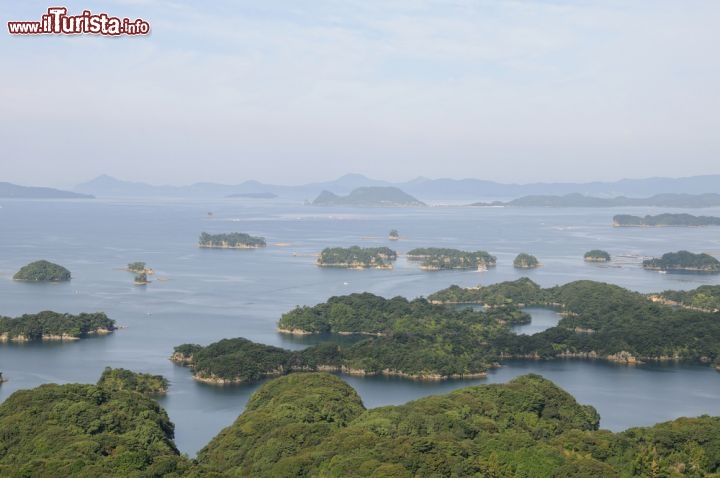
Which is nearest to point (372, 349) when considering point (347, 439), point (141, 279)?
point (347, 439)

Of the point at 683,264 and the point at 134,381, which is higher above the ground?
the point at 683,264

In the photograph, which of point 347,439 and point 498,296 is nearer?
point 347,439

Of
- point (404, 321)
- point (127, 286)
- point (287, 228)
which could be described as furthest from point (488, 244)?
point (404, 321)

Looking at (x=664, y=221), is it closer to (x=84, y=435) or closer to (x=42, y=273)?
(x=42, y=273)

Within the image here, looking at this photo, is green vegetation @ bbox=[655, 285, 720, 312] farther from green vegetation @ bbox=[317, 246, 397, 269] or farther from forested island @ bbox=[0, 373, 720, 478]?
forested island @ bbox=[0, 373, 720, 478]

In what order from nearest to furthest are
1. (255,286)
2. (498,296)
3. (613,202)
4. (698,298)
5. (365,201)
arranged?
(698,298)
(498,296)
(255,286)
(613,202)
(365,201)

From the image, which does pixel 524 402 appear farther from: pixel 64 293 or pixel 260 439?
pixel 64 293

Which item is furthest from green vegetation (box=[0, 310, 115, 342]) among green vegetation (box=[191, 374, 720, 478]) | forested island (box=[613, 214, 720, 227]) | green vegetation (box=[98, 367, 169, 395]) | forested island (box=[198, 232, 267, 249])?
forested island (box=[613, 214, 720, 227])

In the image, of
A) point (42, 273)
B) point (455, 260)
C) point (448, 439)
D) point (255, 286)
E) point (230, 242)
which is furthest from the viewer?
point (230, 242)
